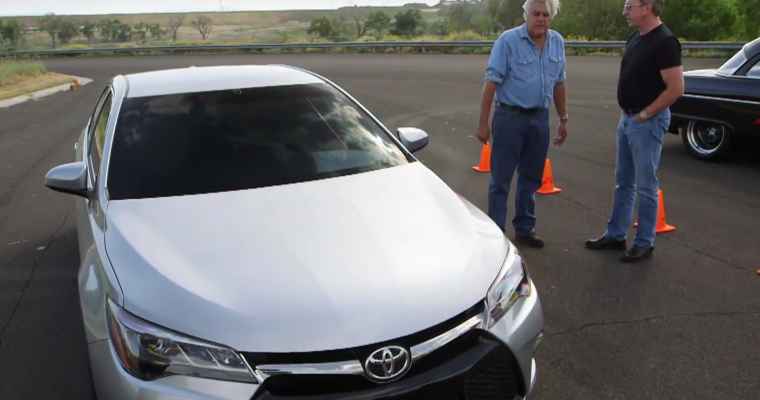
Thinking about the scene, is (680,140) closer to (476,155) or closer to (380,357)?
(476,155)

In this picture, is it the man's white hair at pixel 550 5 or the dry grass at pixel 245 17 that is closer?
the man's white hair at pixel 550 5

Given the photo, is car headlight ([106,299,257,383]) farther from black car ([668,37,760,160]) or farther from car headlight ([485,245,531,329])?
black car ([668,37,760,160])

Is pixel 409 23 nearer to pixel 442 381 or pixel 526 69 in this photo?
pixel 526 69

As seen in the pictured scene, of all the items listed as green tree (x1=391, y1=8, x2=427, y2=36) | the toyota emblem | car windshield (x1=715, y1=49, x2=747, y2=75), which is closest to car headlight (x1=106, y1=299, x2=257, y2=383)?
the toyota emblem

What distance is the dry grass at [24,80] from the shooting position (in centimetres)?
1891

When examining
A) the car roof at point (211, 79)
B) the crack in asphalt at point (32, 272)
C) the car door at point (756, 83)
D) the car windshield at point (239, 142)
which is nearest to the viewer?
the car windshield at point (239, 142)

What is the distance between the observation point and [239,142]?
372 cm

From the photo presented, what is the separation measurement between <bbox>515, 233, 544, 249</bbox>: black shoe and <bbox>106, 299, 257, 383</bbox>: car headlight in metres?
3.58

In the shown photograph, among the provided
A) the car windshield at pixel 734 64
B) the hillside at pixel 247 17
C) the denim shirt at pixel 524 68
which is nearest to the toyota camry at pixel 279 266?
the denim shirt at pixel 524 68

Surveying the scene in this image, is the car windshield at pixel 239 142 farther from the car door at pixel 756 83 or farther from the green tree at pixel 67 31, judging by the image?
the green tree at pixel 67 31

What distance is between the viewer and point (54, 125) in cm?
1273

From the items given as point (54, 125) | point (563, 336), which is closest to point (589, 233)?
point (563, 336)

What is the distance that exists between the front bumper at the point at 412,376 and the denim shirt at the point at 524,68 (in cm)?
263

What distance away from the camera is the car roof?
13.4 ft
